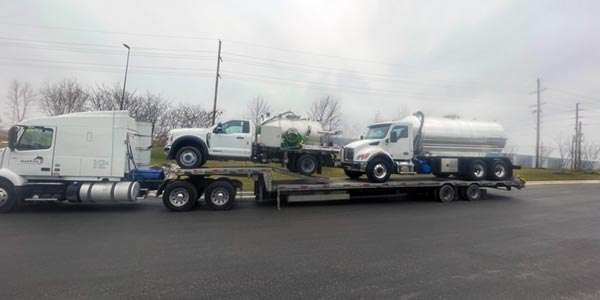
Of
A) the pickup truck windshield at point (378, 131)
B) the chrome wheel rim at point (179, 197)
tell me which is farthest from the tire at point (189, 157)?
the pickup truck windshield at point (378, 131)

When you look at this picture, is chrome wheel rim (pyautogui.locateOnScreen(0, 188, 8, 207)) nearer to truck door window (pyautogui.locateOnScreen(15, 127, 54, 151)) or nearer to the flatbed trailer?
truck door window (pyautogui.locateOnScreen(15, 127, 54, 151))

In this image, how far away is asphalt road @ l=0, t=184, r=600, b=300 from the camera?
358 centimetres

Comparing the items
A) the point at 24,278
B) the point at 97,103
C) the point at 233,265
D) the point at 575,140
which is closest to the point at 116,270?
the point at 24,278

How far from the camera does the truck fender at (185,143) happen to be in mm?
9086

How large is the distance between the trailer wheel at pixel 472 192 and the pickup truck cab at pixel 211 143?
8425mm

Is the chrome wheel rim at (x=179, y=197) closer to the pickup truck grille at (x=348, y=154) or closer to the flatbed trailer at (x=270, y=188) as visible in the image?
the flatbed trailer at (x=270, y=188)

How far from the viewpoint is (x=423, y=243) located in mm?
5578

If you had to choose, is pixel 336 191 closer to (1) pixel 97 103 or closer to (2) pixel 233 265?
(2) pixel 233 265

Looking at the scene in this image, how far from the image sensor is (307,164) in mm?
10094

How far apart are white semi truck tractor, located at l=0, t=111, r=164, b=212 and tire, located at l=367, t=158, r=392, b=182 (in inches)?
299

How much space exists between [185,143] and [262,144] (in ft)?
8.30

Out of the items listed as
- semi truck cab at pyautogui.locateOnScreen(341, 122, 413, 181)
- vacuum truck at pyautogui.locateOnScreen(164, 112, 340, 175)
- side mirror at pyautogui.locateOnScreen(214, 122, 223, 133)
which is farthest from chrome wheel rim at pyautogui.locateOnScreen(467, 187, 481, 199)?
side mirror at pyautogui.locateOnScreen(214, 122, 223, 133)

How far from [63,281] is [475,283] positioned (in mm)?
5542

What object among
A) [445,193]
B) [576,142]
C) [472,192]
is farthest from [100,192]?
[576,142]
